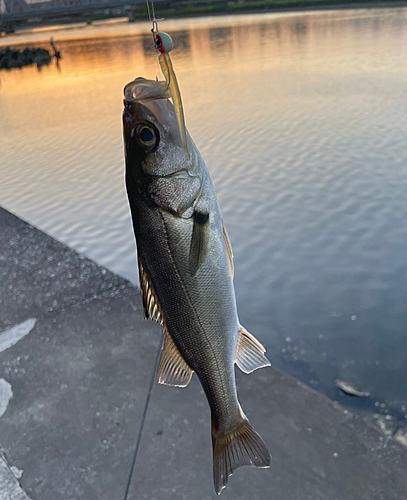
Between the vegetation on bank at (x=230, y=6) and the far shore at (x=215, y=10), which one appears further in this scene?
the vegetation on bank at (x=230, y=6)

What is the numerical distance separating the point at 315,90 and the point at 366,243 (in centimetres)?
913

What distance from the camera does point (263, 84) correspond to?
15.9 m

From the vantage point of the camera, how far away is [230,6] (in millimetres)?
55094

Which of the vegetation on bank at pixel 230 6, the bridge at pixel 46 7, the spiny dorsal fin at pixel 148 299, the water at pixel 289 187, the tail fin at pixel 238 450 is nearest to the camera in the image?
the spiny dorsal fin at pixel 148 299

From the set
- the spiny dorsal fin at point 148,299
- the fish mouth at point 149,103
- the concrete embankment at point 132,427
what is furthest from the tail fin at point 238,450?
the fish mouth at point 149,103

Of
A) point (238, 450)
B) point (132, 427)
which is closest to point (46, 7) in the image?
point (132, 427)

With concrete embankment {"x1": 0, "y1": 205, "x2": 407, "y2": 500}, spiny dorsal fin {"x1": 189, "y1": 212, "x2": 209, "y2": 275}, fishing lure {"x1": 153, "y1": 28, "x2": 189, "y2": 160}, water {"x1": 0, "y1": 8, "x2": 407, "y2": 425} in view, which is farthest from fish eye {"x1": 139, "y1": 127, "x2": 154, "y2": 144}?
water {"x1": 0, "y1": 8, "x2": 407, "y2": 425}

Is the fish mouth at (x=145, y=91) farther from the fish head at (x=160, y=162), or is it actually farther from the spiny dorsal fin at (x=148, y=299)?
the spiny dorsal fin at (x=148, y=299)

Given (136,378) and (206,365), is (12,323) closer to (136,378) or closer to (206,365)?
(136,378)

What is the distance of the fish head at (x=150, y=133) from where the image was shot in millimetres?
1453

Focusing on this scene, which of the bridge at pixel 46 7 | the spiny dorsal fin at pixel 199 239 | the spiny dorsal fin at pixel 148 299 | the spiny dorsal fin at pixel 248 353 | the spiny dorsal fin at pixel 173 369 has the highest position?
the spiny dorsal fin at pixel 199 239

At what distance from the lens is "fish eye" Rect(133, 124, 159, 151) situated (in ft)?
4.89

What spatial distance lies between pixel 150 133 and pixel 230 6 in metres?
60.1

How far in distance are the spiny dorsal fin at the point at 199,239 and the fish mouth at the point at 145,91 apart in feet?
1.22
